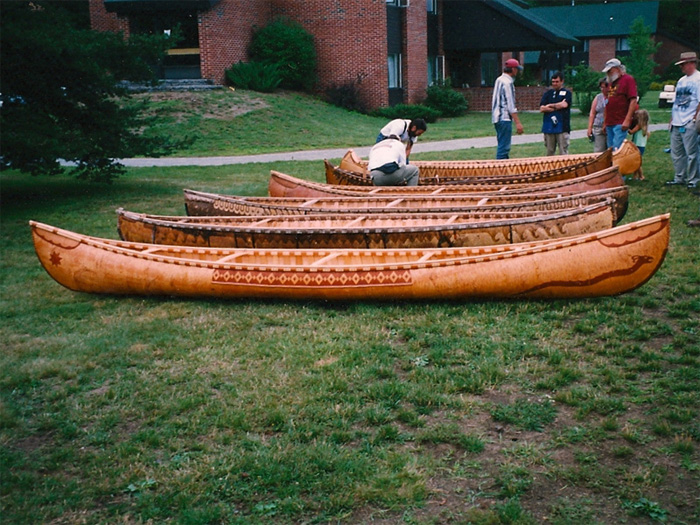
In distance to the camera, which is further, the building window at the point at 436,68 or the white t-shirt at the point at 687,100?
the building window at the point at 436,68

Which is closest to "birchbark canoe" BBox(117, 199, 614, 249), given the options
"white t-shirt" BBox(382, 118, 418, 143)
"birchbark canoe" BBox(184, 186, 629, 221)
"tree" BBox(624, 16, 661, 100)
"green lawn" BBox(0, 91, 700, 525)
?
"birchbark canoe" BBox(184, 186, 629, 221)

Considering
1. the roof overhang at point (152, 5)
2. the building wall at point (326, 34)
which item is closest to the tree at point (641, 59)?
the building wall at point (326, 34)

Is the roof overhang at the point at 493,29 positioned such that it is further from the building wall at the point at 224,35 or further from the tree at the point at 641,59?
the building wall at the point at 224,35

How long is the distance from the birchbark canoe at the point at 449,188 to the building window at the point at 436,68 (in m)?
25.1

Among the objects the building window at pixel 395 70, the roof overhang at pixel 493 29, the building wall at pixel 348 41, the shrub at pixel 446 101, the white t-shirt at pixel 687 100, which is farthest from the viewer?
the roof overhang at pixel 493 29

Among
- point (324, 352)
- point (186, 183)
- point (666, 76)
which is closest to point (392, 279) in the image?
point (324, 352)

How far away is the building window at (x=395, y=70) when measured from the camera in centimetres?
3053

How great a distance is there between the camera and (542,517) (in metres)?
3.24

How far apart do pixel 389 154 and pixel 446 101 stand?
73.6ft

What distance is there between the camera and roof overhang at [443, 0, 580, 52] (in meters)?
32.7

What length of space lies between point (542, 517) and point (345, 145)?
59.4 ft

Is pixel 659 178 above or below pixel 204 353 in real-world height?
above

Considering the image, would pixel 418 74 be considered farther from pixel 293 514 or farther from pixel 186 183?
pixel 293 514

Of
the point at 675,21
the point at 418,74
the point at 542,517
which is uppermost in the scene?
the point at 675,21
